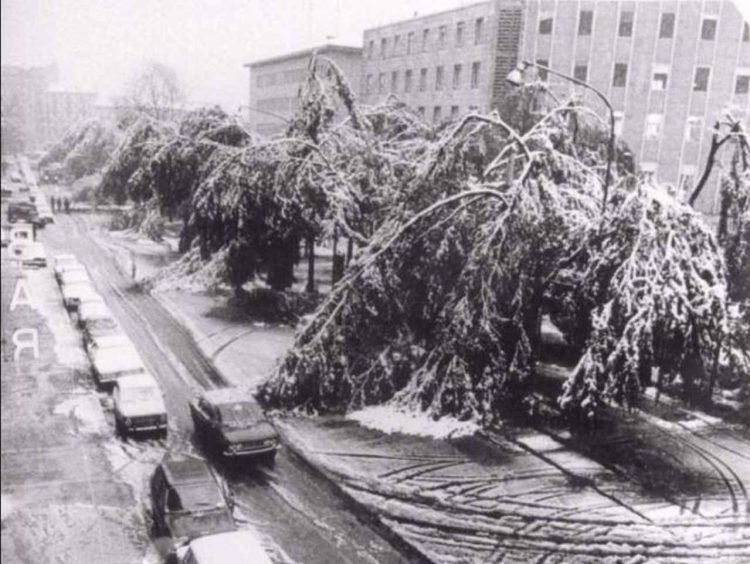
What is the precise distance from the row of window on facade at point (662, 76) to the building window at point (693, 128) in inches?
53.3

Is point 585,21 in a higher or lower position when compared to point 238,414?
higher

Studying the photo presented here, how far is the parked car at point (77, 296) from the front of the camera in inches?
891

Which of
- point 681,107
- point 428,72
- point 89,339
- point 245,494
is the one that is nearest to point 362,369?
point 245,494

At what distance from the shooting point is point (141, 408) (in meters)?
15.6

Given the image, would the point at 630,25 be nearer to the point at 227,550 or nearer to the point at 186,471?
the point at 186,471

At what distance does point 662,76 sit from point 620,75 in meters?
2.23

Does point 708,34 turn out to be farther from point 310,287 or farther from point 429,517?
point 429,517

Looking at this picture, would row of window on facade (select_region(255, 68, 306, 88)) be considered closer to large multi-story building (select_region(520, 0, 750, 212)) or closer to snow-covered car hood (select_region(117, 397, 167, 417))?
large multi-story building (select_region(520, 0, 750, 212))

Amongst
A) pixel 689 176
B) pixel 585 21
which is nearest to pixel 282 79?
pixel 585 21

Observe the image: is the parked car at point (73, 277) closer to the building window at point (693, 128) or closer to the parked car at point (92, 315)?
the parked car at point (92, 315)

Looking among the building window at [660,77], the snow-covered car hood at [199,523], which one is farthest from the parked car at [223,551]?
the building window at [660,77]

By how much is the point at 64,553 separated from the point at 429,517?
246 inches

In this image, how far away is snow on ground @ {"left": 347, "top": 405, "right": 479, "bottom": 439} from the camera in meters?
16.8

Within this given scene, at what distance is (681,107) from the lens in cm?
3475
